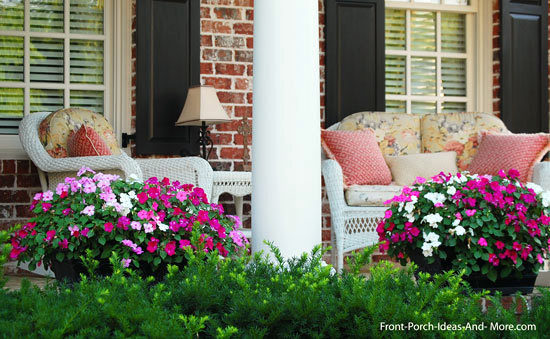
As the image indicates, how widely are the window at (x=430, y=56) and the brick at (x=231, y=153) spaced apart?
52.1 inches

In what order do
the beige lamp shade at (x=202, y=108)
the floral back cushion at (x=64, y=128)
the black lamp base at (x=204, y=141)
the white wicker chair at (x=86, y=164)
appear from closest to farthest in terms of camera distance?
1. the white wicker chair at (x=86, y=164)
2. the floral back cushion at (x=64, y=128)
3. the beige lamp shade at (x=202, y=108)
4. the black lamp base at (x=204, y=141)

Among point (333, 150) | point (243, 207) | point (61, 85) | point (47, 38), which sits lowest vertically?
point (243, 207)

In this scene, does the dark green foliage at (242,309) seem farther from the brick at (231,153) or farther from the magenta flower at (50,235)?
the brick at (231,153)

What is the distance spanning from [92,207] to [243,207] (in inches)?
109

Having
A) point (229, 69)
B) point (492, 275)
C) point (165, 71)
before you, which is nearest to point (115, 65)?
point (165, 71)

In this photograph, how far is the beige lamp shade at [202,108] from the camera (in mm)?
4902

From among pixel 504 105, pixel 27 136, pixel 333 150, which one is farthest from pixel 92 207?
pixel 504 105

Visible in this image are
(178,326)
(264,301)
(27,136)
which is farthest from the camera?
(27,136)

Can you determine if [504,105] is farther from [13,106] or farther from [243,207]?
[13,106]

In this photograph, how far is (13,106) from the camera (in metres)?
5.11

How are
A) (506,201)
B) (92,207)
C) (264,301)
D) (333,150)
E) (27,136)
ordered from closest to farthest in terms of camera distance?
(264,301)
(92,207)
(506,201)
(27,136)
(333,150)

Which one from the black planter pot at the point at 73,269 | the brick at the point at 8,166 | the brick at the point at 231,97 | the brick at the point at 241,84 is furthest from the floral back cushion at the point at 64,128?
the black planter pot at the point at 73,269

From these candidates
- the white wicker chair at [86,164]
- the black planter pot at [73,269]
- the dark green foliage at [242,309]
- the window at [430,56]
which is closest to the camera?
the dark green foliage at [242,309]

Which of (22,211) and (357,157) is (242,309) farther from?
(22,211)
